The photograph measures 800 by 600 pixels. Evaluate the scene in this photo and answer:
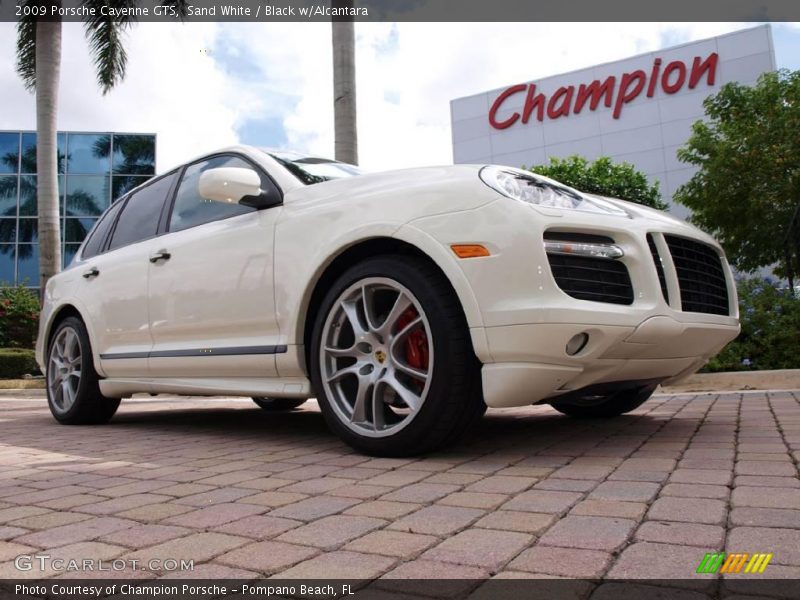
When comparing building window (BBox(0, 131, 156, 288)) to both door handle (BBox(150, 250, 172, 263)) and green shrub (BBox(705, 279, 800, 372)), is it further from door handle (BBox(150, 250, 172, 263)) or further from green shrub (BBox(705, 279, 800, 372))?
green shrub (BBox(705, 279, 800, 372))

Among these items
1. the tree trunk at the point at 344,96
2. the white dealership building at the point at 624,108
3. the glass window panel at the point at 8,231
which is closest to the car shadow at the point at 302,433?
the tree trunk at the point at 344,96

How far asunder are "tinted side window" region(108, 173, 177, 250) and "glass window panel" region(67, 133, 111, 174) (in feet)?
82.4

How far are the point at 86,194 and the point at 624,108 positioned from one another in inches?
1036

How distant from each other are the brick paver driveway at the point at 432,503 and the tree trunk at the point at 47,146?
31.8ft

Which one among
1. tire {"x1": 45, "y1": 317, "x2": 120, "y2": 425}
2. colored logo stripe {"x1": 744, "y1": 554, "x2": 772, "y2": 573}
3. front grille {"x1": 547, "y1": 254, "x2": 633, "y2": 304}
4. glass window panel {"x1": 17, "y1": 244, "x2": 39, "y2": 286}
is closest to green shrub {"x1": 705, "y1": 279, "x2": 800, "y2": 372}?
front grille {"x1": 547, "y1": 254, "x2": 633, "y2": 304}

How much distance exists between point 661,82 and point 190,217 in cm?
3429

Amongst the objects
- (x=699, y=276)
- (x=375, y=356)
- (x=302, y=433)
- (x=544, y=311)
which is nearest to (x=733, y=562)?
(x=544, y=311)

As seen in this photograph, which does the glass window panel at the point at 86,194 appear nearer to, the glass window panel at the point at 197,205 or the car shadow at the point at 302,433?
the car shadow at the point at 302,433

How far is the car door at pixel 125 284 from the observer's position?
4.25 metres

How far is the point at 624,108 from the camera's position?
34000 millimetres

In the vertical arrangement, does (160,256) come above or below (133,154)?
below

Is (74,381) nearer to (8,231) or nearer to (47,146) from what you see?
(47,146)

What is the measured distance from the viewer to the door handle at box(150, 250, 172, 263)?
4.02 metres

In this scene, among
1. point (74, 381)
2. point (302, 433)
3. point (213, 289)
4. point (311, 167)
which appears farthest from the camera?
point (74, 381)
